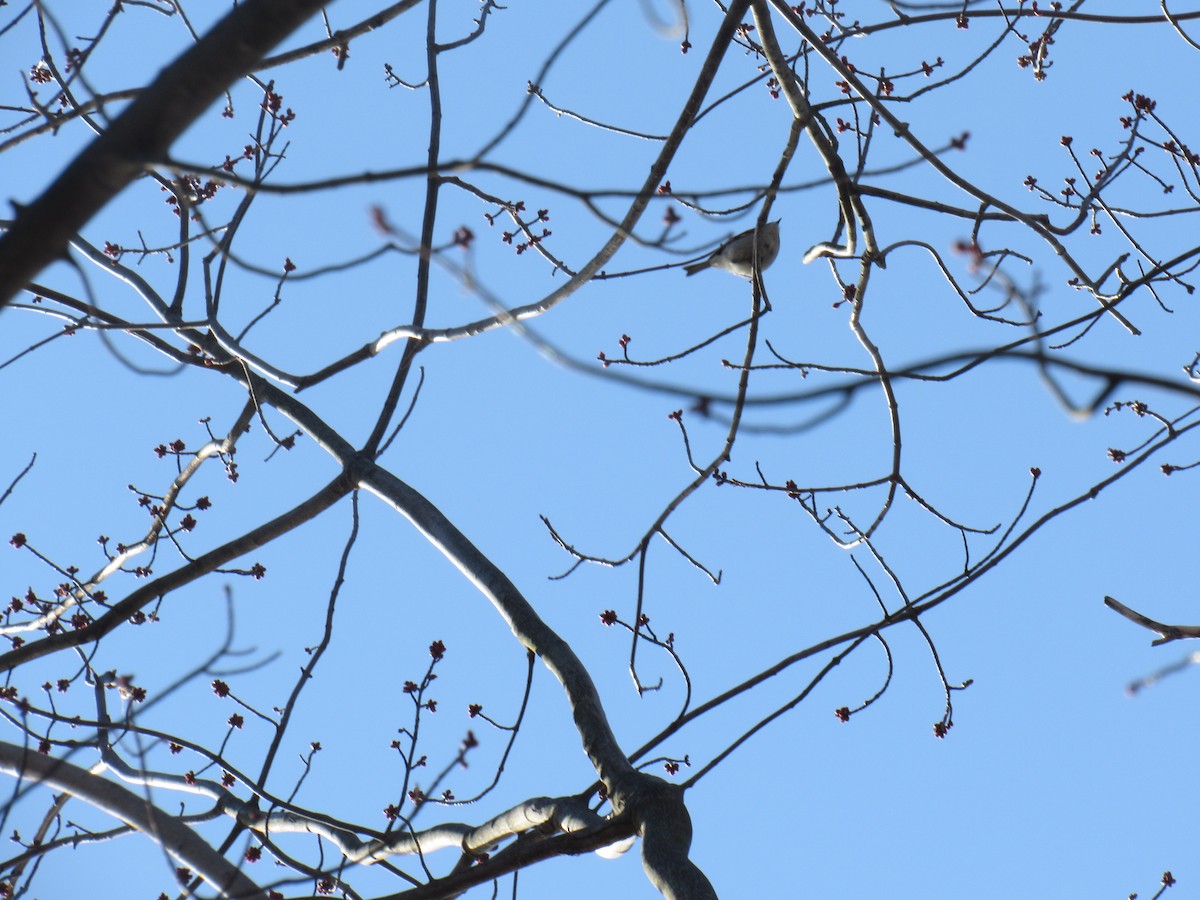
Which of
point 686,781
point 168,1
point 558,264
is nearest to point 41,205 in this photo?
point 686,781

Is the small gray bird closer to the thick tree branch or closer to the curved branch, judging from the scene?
the curved branch

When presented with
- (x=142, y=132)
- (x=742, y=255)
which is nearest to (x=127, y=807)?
(x=142, y=132)

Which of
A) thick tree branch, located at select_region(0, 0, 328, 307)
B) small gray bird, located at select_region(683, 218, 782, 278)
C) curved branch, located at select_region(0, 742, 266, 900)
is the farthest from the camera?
small gray bird, located at select_region(683, 218, 782, 278)

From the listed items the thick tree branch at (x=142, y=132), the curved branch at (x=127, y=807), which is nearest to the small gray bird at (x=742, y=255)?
the curved branch at (x=127, y=807)

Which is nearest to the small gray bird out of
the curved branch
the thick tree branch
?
the curved branch

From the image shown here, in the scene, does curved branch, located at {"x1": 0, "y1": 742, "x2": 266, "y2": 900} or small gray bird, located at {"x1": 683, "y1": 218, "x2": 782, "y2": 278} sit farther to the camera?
small gray bird, located at {"x1": 683, "y1": 218, "x2": 782, "y2": 278}

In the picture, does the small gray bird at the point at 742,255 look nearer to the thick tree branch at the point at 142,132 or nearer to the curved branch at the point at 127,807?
the curved branch at the point at 127,807

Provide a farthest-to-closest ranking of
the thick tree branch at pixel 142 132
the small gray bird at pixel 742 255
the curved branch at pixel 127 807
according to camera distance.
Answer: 1. the small gray bird at pixel 742 255
2. the curved branch at pixel 127 807
3. the thick tree branch at pixel 142 132

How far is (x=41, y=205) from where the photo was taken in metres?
1.14

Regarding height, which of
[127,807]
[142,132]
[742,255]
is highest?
[742,255]

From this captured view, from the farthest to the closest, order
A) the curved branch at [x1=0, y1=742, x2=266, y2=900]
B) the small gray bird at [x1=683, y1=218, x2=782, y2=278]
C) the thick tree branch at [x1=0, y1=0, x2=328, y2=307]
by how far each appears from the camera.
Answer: the small gray bird at [x1=683, y1=218, x2=782, y2=278]
the curved branch at [x1=0, y1=742, x2=266, y2=900]
the thick tree branch at [x1=0, y1=0, x2=328, y2=307]

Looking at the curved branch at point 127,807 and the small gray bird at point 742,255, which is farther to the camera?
the small gray bird at point 742,255

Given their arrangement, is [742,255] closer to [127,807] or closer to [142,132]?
[127,807]

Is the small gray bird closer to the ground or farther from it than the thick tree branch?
farther from it
